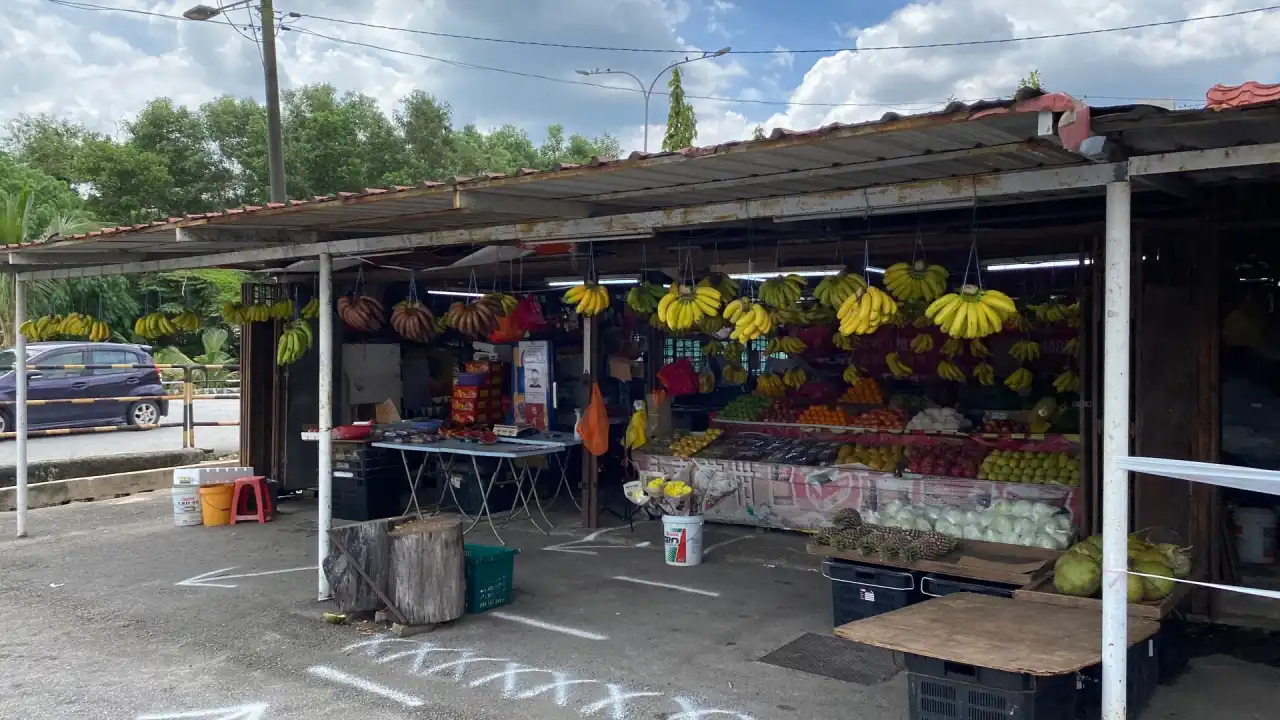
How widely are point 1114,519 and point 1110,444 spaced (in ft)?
1.05

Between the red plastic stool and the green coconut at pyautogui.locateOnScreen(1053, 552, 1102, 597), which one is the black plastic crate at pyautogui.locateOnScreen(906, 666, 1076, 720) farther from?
the red plastic stool

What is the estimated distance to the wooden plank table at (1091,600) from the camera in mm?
4770

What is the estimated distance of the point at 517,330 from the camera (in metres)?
10.6

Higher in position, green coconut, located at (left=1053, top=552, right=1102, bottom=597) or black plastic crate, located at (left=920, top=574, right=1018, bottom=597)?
green coconut, located at (left=1053, top=552, right=1102, bottom=597)

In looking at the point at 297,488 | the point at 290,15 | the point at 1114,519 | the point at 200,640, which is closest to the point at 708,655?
the point at 1114,519

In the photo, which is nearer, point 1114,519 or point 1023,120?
point 1023,120

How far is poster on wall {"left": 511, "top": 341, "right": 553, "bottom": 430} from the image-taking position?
36.3 feet

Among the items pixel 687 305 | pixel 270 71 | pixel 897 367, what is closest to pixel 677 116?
pixel 270 71

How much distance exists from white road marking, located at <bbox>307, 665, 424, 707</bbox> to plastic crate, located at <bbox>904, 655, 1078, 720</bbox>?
269 centimetres

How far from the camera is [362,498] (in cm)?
1034

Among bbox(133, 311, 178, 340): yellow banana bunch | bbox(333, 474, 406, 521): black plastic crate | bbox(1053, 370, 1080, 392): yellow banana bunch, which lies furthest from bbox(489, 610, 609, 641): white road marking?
bbox(133, 311, 178, 340): yellow banana bunch

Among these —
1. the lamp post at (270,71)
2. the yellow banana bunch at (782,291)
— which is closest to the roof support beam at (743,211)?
the yellow banana bunch at (782,291)

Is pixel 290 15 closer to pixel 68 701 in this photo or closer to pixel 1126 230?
pixel 68 701

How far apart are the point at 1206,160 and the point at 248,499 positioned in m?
9.84
